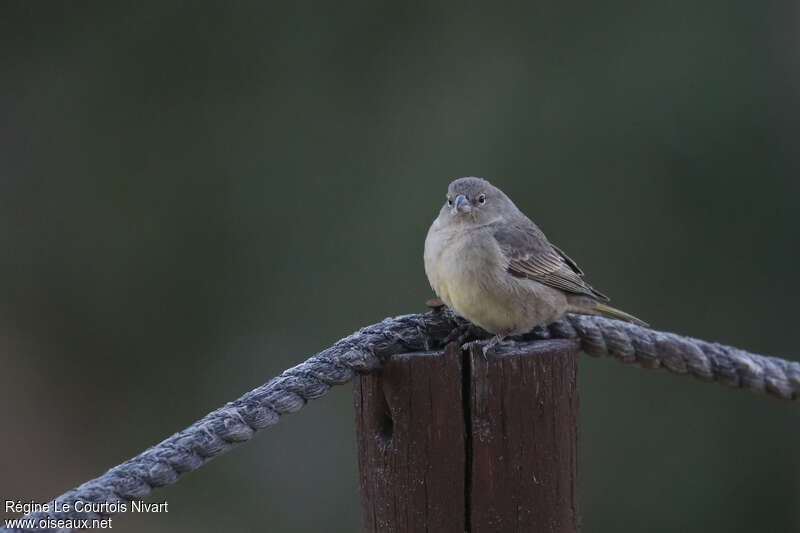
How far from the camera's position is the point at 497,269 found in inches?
156

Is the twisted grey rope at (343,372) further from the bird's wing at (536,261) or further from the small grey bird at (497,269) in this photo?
the bird's wing at (536,261)

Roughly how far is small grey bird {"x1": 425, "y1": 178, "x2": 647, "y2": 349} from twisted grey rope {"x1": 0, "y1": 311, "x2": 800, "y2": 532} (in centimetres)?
10

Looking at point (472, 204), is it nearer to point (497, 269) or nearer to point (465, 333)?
point (497, 269)

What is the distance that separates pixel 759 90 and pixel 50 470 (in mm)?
4878

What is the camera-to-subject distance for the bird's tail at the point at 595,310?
420 centimetres

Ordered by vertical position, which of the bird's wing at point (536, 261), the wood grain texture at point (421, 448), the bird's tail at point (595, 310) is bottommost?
the wood grain texture at point (421, 448)

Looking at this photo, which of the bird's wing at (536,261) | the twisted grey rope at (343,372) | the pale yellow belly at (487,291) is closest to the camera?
the twisted grey rope at (343,372)

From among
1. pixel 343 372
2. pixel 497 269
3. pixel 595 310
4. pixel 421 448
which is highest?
pixel 497 269

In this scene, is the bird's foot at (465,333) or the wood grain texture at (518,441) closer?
the wood grain texture at (518,441)

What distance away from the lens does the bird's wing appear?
407cm

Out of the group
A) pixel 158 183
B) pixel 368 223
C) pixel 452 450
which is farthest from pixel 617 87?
pixel 452 450

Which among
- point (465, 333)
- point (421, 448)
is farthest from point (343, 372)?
point (465, 333)

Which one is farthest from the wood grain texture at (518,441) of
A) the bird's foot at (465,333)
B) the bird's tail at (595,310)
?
the bird's tail at (595,310)

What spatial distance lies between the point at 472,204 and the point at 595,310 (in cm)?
67
